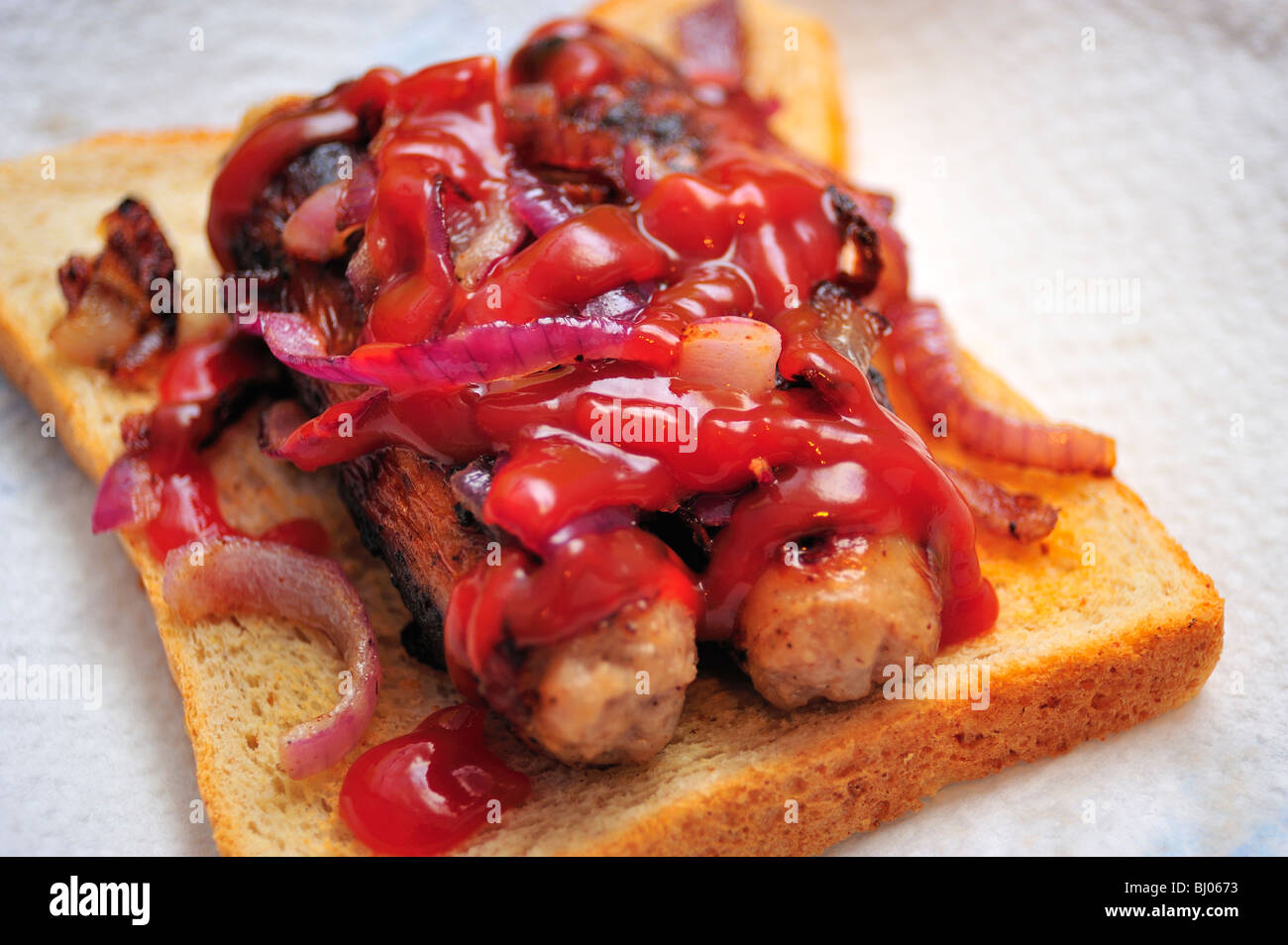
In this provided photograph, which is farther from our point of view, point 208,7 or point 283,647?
point 208,7

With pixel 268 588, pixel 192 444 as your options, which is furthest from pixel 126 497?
pixel 268 588

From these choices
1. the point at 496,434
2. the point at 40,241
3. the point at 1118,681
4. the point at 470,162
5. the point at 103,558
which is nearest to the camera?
the point at 496,434

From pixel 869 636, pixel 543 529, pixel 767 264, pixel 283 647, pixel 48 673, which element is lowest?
pixel 48 673

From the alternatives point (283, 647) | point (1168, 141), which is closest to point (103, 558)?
point (283, 647)

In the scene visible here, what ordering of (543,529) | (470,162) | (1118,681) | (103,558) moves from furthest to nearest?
(103,558) → (470,162) → (1118,681) → (543,529)

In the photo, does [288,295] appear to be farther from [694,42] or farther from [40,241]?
[694,42]

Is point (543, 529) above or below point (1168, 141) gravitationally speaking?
below

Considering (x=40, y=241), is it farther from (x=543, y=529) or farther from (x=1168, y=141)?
(x=1168, y=141)
